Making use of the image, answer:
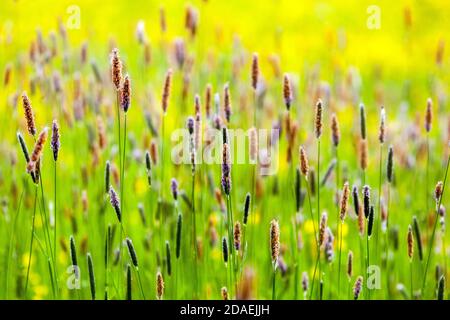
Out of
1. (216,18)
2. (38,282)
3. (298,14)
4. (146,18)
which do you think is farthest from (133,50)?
(38,282)

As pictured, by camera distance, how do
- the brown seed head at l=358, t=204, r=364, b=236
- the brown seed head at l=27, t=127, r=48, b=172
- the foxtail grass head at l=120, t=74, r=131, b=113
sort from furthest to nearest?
the brown seed head at l=358, t=204, r=364, b=236 → the foxtail grass head at l=120, t=74, r=131, b=113 → the brown seed head at l=27, t=127, r=48, b=172

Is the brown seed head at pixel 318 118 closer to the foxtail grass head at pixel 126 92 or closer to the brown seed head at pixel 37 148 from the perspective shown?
the foxtail grass head at pixel 126 92

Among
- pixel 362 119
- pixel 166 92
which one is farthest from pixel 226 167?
pixel 362 119

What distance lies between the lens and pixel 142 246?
230cm

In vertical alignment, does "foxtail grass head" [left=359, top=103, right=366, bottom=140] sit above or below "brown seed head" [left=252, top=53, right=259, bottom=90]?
below

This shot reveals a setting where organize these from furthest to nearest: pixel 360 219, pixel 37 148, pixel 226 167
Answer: pixel 360 219 < pixel 226 167 < pixel 37 148

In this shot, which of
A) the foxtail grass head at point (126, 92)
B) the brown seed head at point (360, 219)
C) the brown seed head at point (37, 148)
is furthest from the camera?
the brown seed head at point (360, 219)

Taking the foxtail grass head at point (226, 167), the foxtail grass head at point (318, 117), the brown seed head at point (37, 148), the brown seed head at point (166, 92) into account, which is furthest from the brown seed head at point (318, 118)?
the brown seed head at point (37, 148)

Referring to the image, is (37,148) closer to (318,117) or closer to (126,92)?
(126,92)

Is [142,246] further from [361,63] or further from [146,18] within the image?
[361,63]

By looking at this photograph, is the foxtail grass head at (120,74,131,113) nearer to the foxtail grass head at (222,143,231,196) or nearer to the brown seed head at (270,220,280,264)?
the foxtail grass head at (222,143,231,196)

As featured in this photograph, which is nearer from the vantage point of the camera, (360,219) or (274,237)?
(274,237)

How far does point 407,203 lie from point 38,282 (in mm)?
1173

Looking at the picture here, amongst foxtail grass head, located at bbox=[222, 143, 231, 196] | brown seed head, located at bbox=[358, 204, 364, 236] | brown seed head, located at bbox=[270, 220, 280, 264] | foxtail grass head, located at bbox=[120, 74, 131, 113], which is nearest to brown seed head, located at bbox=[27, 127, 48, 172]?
foxtail grass head, located at bbox=[120, 74, 131, 113]
